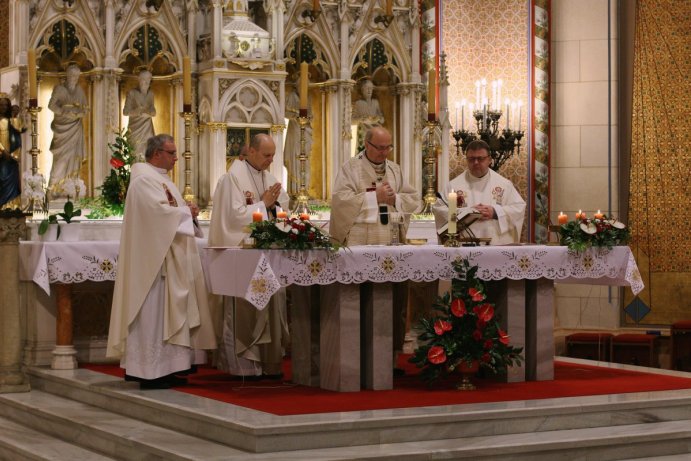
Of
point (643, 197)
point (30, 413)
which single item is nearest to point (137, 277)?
point (30, 413)

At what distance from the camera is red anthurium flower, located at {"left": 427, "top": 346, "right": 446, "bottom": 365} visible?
757 centimetres

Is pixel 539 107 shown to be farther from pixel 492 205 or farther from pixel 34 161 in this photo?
pixel 34 161

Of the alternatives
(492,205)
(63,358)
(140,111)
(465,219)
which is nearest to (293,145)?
(140,111)

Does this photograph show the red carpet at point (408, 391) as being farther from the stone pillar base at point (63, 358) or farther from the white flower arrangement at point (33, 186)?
the white flower arrangement at point (33, 186)

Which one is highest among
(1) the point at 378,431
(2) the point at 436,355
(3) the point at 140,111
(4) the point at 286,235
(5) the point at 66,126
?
(3) the point at 140,111

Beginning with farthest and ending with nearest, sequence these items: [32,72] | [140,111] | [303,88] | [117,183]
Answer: [140,111], [303,88], [117,183], [32,72]

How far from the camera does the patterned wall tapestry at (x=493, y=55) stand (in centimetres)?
1282

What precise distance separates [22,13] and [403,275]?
14.3 feet

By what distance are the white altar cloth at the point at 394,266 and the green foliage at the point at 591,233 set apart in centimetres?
6

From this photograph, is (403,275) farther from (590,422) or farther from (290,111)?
(290,111)

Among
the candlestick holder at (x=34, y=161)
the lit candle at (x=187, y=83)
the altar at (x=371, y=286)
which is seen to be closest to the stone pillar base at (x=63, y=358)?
the candlestick holder at (x=34, y=161)

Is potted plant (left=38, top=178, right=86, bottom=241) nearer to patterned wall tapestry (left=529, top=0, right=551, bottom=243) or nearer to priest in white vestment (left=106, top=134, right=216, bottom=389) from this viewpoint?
priest in white vestment (left=106, top=134, right=216, bottom=389)

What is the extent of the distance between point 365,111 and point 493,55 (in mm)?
2140

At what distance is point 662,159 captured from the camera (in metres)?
12.8
